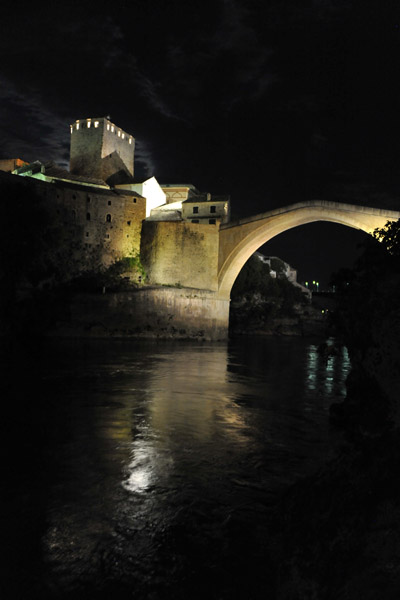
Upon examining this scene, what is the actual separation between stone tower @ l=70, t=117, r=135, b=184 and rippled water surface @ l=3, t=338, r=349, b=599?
30522 mm

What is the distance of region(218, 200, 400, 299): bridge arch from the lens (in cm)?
2500

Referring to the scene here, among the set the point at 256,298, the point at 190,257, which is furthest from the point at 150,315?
the point at 256,298

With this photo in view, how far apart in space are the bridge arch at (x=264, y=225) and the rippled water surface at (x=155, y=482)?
17.3 m

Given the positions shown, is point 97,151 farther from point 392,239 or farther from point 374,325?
point 374,325

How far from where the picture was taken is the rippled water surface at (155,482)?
112 inches

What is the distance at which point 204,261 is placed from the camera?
94.6 ft

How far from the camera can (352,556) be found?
6.62ft

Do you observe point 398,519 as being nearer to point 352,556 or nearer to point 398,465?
point 352,556

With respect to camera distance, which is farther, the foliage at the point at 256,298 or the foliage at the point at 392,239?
the foliage at the point at 256,298

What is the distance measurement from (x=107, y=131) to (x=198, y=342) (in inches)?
896

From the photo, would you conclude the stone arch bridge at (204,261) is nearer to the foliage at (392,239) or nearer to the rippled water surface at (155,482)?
the rippled water surface at (155,482)

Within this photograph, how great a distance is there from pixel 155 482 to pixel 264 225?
2493 centimetres

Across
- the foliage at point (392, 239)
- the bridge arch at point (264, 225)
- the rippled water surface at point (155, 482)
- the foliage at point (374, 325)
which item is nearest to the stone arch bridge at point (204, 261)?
the bridge arch at point (264, 225)

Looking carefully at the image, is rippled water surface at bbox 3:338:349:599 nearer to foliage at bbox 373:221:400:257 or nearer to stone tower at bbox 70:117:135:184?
foliage at bbox 373:221:400:257
